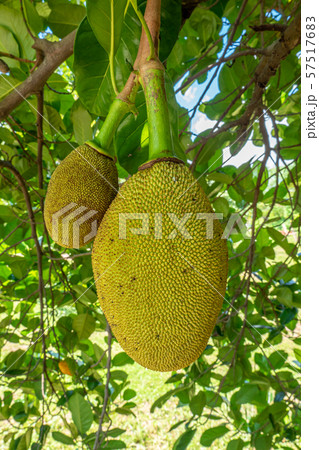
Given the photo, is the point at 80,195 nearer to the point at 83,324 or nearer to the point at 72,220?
the point at 72,220

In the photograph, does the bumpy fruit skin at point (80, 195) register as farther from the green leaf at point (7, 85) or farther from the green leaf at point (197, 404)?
the green leaf at point (197, 404)

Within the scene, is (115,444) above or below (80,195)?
below

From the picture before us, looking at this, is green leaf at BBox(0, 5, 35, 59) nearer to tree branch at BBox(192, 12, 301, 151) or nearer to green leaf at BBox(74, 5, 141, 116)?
green leaf at BBox(74, 5, 141, 116)

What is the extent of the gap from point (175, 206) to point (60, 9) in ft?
2.04

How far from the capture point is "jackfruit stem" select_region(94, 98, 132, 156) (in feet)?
1.53

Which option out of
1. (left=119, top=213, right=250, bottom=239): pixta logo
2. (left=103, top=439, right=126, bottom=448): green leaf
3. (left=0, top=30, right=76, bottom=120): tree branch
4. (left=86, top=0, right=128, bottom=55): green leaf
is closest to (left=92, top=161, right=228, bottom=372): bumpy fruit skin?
(left=119, top=213, right=250, bottom=239): pixta logo

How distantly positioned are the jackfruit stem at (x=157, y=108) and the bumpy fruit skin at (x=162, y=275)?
2 cm

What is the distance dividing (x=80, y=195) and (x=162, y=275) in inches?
6.6

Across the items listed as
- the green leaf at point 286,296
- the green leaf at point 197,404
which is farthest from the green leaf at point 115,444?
the green leaf at point 286,296

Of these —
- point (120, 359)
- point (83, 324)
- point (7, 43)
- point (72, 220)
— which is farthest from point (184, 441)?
point (7, 43)

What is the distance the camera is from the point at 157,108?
16.8 inches

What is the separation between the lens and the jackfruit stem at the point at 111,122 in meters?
0.47
